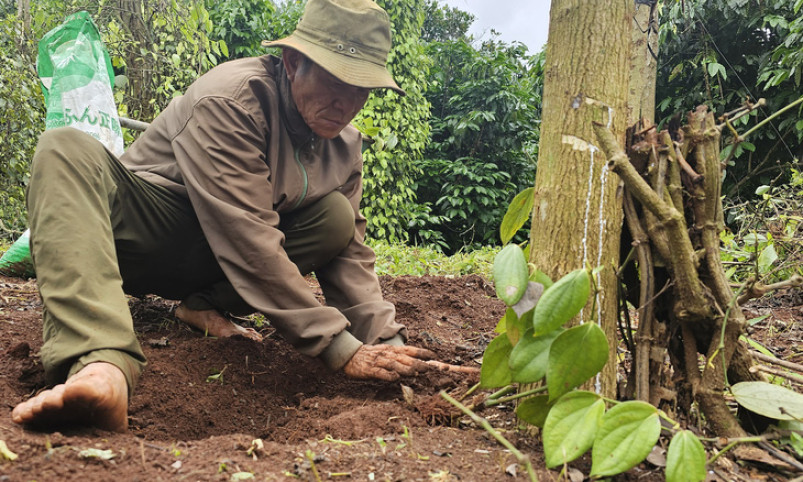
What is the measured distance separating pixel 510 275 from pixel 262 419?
2.80 ft

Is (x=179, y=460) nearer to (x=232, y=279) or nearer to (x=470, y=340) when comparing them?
(x=232, y=279)

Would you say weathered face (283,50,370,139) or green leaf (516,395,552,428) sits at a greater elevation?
weathered face (283,50,370,139)

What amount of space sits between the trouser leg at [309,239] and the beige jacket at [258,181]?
0.06m

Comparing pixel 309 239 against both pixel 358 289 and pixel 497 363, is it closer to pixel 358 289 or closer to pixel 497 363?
pixel 358 289

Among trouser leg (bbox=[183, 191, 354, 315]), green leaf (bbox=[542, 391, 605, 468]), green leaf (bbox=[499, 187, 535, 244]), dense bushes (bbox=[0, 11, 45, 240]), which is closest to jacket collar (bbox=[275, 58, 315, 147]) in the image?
trouser leg (bbox=[183, 191, 354, 315])

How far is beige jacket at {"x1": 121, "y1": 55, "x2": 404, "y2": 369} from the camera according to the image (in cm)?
159

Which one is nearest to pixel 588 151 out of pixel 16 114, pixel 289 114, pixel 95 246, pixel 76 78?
pixel 289 114

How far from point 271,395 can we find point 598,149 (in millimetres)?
1104

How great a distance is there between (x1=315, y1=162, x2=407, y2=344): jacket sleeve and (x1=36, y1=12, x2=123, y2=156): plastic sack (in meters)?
1.38

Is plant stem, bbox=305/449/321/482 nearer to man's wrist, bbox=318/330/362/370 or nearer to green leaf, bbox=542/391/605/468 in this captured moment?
green leaf, bbox=542/391/605/468

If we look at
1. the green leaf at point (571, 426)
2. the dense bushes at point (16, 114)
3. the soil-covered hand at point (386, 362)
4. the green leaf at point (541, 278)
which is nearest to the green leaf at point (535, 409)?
the green leaf at point (571, 426)

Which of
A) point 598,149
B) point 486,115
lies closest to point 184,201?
point 598,149

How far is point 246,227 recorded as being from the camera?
1.59m

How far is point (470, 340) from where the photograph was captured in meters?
2.21
